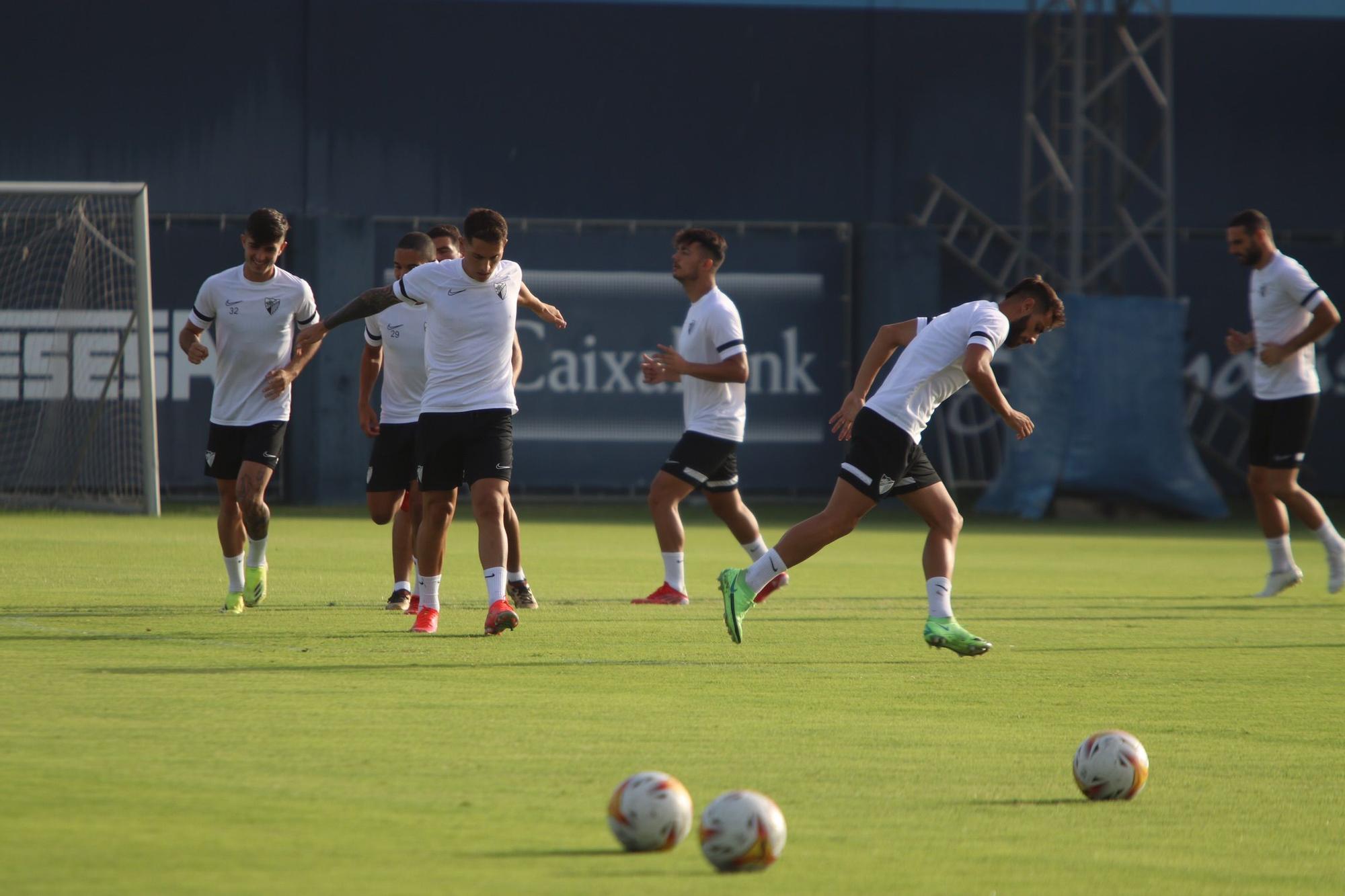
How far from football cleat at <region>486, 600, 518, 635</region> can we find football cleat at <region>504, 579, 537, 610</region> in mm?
1821

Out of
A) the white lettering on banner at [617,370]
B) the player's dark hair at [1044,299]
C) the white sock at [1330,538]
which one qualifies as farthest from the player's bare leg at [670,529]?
the white lettering on banner at [617,370]

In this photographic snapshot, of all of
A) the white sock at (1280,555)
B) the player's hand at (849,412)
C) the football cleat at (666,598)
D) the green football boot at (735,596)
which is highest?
the player's hand at (849,412)

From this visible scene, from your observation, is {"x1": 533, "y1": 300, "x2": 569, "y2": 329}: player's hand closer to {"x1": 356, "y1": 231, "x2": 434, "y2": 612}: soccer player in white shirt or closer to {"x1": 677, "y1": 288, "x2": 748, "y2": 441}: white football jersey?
{"x1": 356, "y1": 231, "x2": 434, "y2": 612}: soccer player in white shirt

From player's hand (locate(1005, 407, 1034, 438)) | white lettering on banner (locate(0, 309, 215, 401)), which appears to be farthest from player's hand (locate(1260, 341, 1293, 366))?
white lettering on banner (locate(0, 309, 215, 401))

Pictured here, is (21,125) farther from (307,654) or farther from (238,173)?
(307,654)

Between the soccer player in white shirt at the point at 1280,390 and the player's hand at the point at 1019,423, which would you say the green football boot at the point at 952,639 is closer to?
the player's hand at the point at 1019,423

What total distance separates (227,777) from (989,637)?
5.55 meters

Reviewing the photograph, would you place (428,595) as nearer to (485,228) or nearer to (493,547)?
(493,547)

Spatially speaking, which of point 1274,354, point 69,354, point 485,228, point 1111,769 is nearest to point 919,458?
point 485,228

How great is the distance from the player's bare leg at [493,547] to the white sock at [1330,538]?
6.45 metres

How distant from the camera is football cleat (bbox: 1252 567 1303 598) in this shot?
12992mm

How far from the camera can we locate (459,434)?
30.8 feet

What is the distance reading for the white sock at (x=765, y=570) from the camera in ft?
29.9

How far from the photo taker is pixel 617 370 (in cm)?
2511
